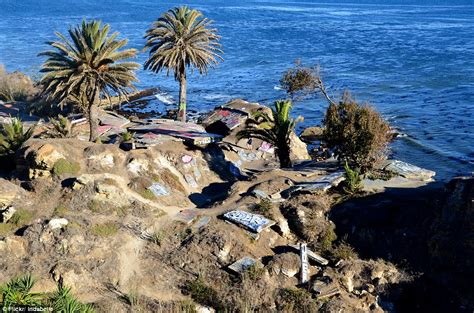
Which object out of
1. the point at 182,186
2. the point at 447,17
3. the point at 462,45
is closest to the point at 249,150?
the point at 182,186

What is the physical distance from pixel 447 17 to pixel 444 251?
140663 millimetres

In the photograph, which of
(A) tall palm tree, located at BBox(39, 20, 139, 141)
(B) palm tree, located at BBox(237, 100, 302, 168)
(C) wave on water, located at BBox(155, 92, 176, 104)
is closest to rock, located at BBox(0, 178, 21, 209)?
(A) tall palm tree, located at BBox(39, 20, 139, 141)

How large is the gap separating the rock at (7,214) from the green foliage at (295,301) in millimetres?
14169

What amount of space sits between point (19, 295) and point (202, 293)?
7.36 meters

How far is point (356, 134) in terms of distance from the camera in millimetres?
30078

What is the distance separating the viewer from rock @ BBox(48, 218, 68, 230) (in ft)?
78.6

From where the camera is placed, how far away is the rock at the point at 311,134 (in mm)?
54719

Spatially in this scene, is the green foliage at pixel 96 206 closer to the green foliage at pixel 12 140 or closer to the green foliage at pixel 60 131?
the green foliage at pixel 12 140

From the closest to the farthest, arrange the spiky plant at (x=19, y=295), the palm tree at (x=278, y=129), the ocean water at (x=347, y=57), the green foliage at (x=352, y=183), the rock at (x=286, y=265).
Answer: the spiky plant at (x=19, y=295) → the rock at (x=286, y=265) → the green foliage at (x=352, y=183) → the palm tree at (x=278, y=129) → the ocean water at (x=347, y=57)

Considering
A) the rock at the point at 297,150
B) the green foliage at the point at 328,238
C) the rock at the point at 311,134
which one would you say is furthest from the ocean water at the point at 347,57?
the green foliage at the point at 328,238

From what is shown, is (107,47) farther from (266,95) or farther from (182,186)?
(266,95)

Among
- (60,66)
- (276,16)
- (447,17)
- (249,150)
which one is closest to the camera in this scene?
(60,66)

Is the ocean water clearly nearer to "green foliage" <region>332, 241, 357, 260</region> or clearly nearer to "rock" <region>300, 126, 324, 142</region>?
"rock" <region>300, 126, 324, 142</region>

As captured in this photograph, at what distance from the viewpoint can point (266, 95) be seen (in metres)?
76.2
